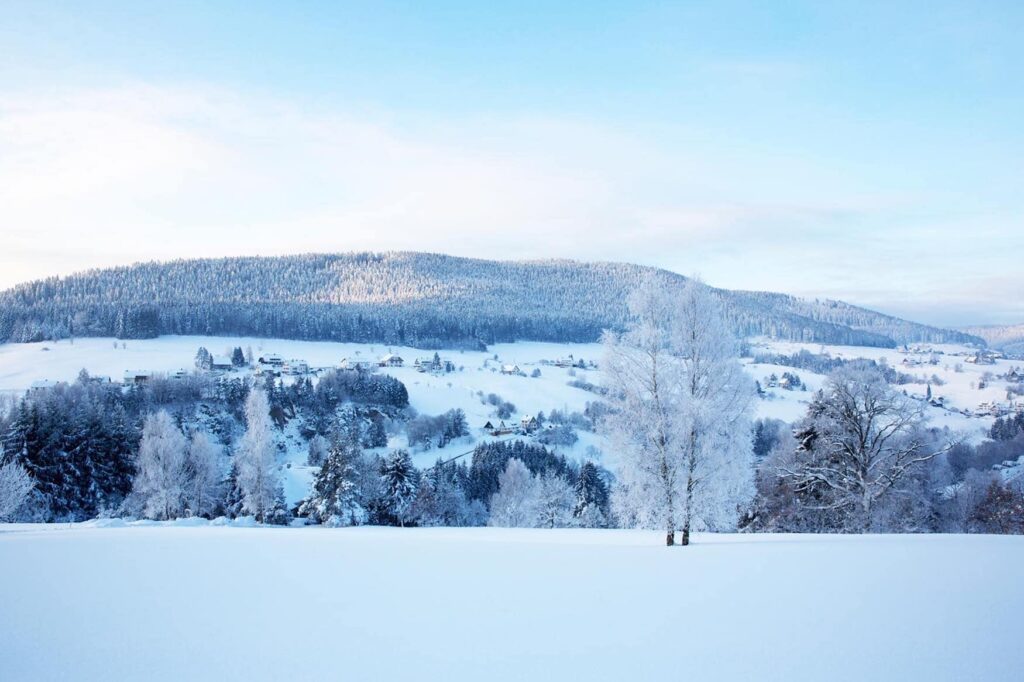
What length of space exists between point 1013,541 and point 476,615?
15.3 m

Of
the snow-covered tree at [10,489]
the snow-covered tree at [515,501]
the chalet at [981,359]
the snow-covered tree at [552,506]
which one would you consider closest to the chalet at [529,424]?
the snow-covered tree at [515,501]

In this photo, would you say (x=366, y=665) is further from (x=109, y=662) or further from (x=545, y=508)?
(x=545, y=508)

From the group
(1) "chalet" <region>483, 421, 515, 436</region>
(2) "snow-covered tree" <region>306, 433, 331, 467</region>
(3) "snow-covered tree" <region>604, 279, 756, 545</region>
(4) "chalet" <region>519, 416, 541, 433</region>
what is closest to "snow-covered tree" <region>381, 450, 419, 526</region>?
(2) "snow-covered tree" <region>306, 433, 331, 467</region>

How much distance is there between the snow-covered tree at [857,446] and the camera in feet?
76.1

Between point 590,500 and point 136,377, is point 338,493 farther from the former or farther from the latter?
point 136,377

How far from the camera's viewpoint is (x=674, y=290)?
16.4 m

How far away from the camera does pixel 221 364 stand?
323 feet

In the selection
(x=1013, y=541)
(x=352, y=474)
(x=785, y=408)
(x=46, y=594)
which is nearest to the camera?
(x=46, y=594)

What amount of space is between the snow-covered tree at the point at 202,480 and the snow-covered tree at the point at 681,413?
1389 inches

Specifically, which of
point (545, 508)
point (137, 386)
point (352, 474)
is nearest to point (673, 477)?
point (352, 474)

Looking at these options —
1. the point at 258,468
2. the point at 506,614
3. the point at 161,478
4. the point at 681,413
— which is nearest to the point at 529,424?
the point at 258,468

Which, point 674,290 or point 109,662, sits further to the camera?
point 674,290

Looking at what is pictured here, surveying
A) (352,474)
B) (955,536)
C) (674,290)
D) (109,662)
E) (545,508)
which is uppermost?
(674,290)

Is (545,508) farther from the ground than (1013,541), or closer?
closer
